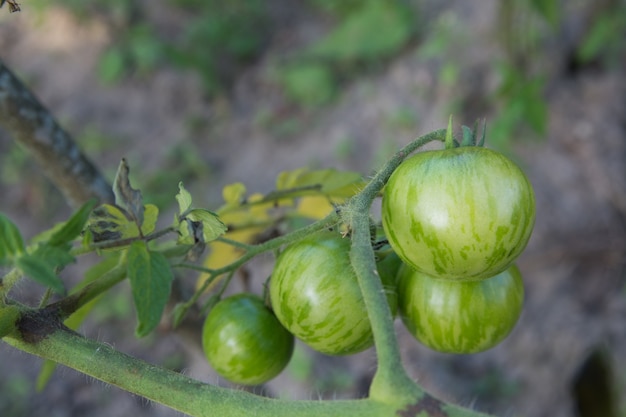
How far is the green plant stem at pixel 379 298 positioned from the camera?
2.15 ft

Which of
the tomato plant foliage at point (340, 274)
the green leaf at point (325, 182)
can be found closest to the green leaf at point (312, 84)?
the green leaf at point (325, 182)

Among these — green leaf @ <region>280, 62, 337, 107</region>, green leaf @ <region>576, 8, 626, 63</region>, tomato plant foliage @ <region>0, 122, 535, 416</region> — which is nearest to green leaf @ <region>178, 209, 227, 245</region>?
tomato plant foliage @ <region>0, 122, 535, 416</region>

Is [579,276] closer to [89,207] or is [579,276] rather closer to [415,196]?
[415,196]

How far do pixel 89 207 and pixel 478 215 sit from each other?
0.51 m

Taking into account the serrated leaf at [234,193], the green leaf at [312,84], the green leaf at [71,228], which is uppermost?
the green leaf at [312,84]

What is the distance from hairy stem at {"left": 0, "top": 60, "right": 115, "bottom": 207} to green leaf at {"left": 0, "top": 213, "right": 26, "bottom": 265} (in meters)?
0.64

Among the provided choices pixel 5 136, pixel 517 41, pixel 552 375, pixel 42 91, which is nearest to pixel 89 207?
pixel 552 375

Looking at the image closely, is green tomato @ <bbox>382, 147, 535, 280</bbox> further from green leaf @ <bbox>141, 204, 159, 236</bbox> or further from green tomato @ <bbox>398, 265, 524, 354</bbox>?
green leaf @ <bbox>141, 204, 159, 236</bbox>

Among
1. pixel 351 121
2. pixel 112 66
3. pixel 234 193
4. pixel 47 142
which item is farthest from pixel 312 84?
pixel 234 193

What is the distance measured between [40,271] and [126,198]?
0.21 meters

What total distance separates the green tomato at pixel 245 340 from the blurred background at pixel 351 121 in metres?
0.71

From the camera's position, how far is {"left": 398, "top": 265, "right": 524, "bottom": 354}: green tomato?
38.0 inches

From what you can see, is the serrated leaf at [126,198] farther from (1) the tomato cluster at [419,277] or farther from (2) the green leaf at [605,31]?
(2) the green leaf at [605,31]

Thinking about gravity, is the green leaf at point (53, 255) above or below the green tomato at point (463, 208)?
below
